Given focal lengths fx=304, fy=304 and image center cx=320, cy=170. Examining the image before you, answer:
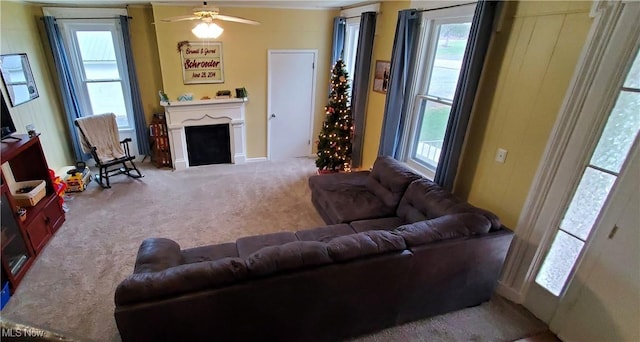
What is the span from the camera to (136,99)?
475 centimetres

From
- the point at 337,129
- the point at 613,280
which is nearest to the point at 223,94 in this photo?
the point at 337,129

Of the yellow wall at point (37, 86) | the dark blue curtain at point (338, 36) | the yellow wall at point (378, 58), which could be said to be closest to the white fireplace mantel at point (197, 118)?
the yellow wall at point (37, 86)

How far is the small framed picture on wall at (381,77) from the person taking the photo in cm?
389

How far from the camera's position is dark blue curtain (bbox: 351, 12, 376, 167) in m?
3.95

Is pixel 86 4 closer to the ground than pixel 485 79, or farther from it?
farther from it

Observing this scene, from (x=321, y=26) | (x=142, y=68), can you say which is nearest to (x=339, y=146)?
(x=321, y=26)

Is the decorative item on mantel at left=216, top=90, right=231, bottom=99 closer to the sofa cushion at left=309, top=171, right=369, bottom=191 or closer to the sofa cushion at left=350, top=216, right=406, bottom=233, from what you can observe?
the sofa cushion at left=309, top=171, right=369, bottom=191

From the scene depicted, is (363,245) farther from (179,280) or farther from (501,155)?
(501,155)

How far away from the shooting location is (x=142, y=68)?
4.73 meters

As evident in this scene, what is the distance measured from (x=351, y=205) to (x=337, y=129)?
168 cm

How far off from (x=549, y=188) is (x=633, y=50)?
952mm

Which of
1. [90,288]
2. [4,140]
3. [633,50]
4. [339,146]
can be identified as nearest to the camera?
[633,50]

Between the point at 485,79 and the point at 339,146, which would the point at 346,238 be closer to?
the point at 485,79

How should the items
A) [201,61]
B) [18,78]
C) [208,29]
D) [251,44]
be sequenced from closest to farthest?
[208,29] < [18,78] < [201,61] < [251,44]
